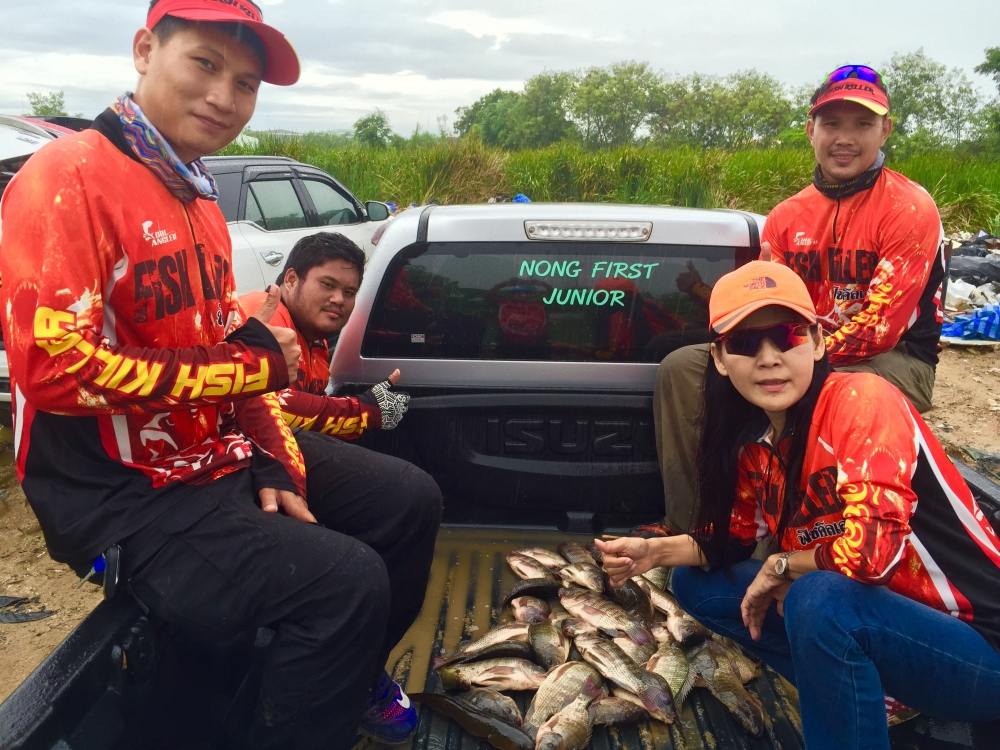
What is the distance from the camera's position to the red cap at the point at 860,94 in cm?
350

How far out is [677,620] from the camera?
3.03m

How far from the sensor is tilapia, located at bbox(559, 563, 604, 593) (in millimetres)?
3172

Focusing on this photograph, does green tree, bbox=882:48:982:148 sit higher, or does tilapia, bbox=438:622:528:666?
green tree, bbox=882:48:982:148

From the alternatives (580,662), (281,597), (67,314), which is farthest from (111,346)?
(580,662)

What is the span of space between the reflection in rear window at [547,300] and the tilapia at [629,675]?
1.13 m

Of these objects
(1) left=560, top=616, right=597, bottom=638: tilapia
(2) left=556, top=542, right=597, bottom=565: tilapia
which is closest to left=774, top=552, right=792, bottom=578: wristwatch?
(1) left=560, top=616, right=597, bottom=638: tilapia

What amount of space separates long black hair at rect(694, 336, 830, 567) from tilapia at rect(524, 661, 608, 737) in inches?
23.0

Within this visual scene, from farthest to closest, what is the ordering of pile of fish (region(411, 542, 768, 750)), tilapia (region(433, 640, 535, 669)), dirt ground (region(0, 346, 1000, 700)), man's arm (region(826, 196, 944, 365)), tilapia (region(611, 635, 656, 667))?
dirt ground (region(0, 346, 1000, 700)) < man's arm (region(826, 196, 944, 365)) < tilapia (region(611, 635, 656, 667)) < tilapia (region(433, 640, 535, 669)) < pile of fish (region(411, 542, 768, 750))

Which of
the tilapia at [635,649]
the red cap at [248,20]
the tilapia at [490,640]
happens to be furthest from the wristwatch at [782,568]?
the red cap at [248,20]

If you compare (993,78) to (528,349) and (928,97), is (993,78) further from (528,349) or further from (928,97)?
(528,349)

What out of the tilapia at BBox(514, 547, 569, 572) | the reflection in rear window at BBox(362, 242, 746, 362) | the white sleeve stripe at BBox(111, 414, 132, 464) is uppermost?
the reflection in rear window at BBox(362, 242, 746, 362)

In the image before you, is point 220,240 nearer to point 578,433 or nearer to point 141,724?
point 141,724

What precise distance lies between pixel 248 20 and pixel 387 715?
2.03 meters

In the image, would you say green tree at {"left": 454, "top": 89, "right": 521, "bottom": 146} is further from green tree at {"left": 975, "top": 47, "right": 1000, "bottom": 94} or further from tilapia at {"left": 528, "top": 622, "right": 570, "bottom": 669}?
tilapia at {"left": 528, "top": 622, "right": 570, "bottom": 669}
